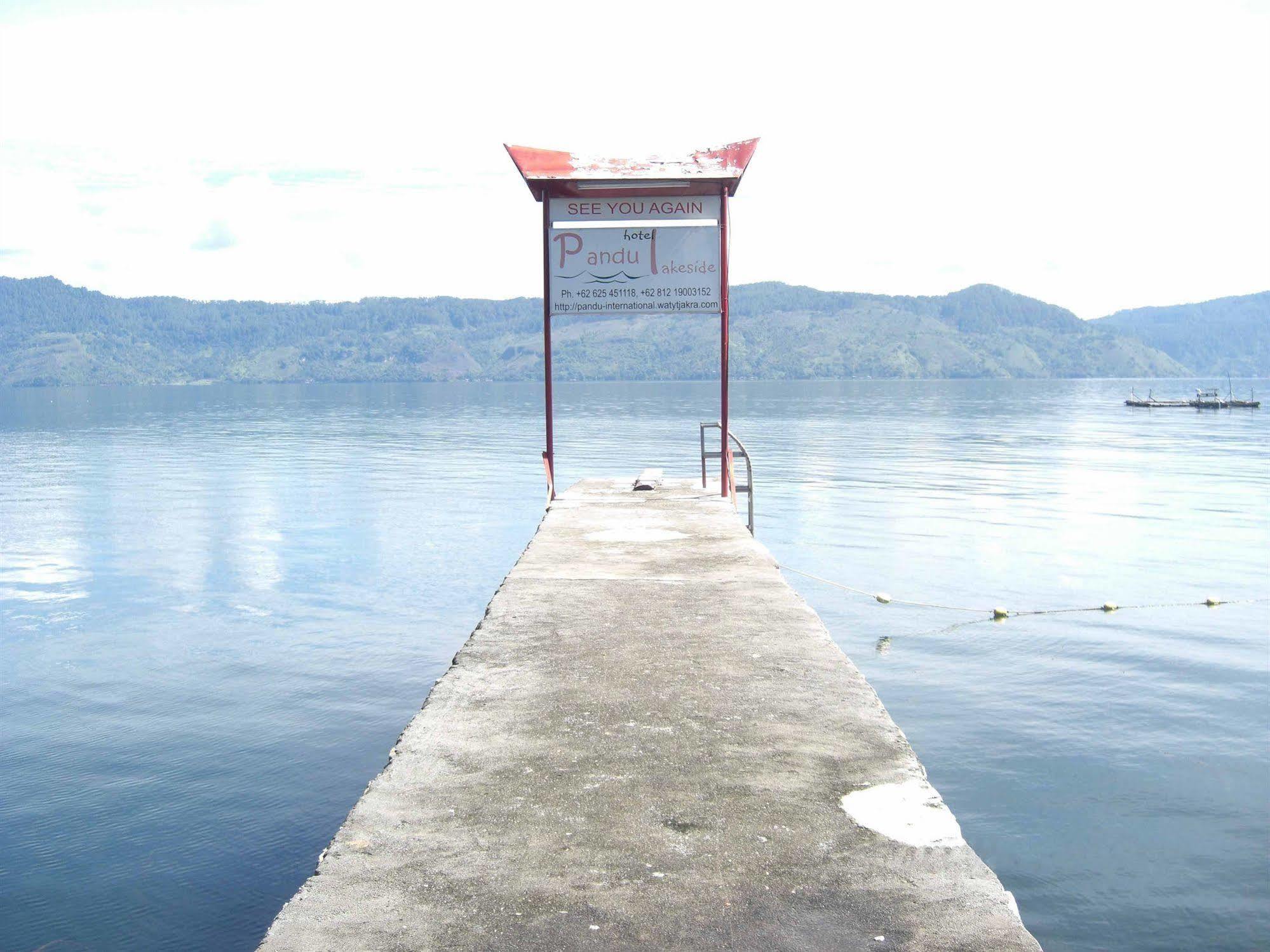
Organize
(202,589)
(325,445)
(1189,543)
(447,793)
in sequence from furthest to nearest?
(325,445), (1189,543), (202,589), (447,793)

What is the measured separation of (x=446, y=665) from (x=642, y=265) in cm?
612

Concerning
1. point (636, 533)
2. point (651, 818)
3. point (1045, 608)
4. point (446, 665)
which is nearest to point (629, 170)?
point (636, 533)

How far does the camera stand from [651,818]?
4.82 meters

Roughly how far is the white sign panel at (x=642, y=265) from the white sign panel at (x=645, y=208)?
175mm

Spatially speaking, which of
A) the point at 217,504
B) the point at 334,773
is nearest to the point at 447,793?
the point at 334,773

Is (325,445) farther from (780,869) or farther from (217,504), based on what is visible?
(780,869)

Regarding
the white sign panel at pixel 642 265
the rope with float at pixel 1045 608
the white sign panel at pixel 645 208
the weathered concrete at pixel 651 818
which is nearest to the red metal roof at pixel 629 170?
the white sign panel at pixel 645 208

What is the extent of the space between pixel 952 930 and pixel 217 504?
104ft

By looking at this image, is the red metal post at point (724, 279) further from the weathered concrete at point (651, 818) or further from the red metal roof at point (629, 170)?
the weathered concrete at point (651, 818)

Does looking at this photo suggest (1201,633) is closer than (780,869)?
No

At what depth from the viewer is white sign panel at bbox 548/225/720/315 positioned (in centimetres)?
1568

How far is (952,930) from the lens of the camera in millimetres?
3918

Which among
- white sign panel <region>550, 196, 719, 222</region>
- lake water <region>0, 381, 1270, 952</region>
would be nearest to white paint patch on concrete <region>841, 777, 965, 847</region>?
lake water <region>0, 381, 1270, 952</region>

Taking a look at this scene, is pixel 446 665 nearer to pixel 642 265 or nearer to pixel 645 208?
pixel 642 265
